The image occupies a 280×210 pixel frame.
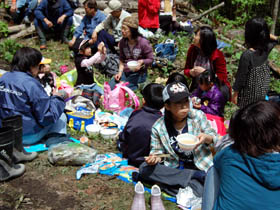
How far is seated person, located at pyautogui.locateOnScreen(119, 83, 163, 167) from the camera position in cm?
439

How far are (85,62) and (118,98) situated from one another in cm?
91

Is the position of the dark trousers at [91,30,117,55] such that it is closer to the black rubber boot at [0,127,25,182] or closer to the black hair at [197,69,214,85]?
the black hair at [197,69,214,85]

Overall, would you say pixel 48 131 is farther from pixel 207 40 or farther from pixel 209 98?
pixel 207 40

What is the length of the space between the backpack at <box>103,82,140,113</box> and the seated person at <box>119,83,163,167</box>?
1609 millimetres

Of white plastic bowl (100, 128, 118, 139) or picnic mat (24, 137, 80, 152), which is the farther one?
white plastic bowl (100, 128, 118, 139)

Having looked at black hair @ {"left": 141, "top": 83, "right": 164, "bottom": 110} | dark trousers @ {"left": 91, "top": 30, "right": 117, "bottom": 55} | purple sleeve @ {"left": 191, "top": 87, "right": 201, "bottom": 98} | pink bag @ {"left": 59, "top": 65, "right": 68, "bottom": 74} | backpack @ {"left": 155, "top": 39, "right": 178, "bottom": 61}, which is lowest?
pink bag @ {"left": 59, "top": 65, "right": 68, "bottom": 74}

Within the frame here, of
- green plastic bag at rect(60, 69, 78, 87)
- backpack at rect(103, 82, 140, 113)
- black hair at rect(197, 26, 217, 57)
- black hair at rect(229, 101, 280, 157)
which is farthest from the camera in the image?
green plastic bag at rect(60, 69, 78, 87)

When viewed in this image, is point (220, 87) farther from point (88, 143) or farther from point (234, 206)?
point (234, 206)

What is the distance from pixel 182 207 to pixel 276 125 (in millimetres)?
1773

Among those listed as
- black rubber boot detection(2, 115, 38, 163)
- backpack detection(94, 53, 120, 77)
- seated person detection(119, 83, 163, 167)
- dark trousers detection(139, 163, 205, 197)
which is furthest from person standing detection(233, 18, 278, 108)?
backpack detection(94, 53, 120, 77)

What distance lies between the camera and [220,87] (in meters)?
5.35

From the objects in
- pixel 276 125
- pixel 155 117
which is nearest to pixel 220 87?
pixel 155 117

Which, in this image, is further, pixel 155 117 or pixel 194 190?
pixel 155 117

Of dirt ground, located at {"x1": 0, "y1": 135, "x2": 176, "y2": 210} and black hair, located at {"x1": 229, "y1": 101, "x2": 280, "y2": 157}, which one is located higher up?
black hair, located at {"x1": 229, "y1": 101, "x2": 280, "y2": 157}
